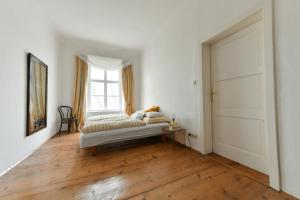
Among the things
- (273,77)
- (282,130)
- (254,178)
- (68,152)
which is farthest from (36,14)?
(254,178)

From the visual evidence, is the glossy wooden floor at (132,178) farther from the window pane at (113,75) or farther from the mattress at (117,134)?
the window pane at (113,75)

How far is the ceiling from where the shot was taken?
8.16 feet

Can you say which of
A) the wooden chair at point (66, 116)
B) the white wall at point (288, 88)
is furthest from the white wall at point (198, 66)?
the wooden chair at point (66, 116)

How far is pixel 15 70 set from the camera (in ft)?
6.05

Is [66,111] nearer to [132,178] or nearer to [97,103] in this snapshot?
[97,103]

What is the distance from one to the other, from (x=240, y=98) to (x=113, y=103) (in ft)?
13.0

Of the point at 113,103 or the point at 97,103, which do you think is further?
the point at 113,103

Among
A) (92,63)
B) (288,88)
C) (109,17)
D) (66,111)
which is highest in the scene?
(109,17)

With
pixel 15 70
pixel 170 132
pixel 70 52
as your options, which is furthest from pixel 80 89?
pixel 170 132

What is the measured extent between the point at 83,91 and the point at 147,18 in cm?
291

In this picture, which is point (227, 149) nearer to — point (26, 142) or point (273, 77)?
point (273, 77)

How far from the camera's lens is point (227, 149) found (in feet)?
6.66

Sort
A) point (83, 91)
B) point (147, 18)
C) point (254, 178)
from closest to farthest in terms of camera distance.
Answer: point (254, 178), point (147, 18), point (83, 91)

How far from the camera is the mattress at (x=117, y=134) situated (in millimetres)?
2195
